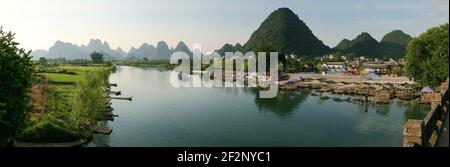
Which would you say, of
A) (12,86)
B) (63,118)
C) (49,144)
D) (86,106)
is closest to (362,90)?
(86,106)

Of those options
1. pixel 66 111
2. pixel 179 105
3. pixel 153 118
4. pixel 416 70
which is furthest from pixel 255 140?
pixel 416 70

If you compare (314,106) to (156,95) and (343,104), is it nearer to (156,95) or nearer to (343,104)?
(343,104)

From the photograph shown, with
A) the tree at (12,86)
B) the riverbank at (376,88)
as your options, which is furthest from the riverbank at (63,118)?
the riverbank at (376,88)

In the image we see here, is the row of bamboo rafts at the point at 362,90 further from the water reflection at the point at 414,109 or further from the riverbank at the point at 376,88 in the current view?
the water reflection at the point at 414,109

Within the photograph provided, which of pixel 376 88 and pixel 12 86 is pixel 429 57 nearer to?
pixel 376 88

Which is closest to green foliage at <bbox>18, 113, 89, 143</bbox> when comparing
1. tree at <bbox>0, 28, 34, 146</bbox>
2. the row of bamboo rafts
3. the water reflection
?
tree at <bbox>0, 28, 34, 146</bbox>
